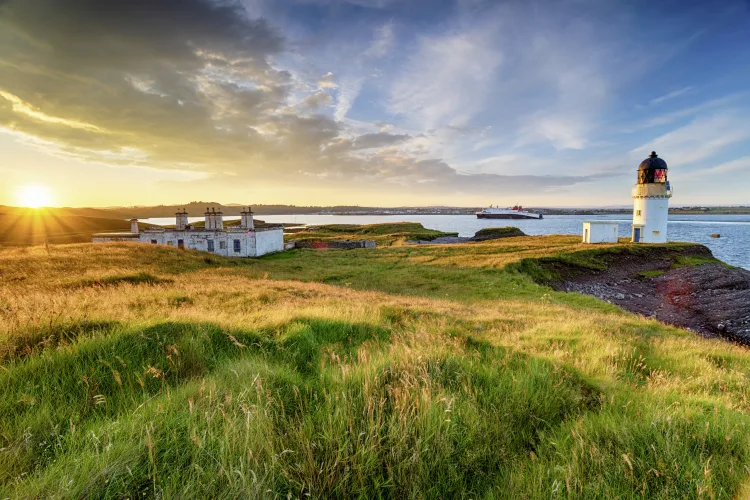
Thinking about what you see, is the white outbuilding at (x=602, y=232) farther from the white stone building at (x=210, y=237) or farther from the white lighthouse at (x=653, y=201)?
the white stone building at (x=210, y=237)

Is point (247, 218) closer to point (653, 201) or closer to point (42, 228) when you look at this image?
point (653, 201)

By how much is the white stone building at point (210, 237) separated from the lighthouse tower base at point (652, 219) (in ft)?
184

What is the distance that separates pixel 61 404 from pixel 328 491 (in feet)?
9.97

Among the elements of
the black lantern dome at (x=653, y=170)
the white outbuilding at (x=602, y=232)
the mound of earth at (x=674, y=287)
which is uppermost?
the black lantern dome at (x=653, y=170)

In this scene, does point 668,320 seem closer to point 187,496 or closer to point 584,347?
point 584,347

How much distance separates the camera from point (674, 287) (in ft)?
92.1

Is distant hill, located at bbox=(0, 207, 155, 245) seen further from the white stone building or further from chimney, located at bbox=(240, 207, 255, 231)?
chimney, located at bbox=(240, 207, 255, 231)

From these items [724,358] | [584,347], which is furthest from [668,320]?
[584,347]

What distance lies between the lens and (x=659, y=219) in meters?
43.6

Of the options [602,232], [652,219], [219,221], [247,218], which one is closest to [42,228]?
[219,221]

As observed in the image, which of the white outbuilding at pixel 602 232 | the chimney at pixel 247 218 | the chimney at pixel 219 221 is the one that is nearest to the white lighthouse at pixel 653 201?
the white outbuilding at pixel 602 232

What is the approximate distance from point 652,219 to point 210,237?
6302cm

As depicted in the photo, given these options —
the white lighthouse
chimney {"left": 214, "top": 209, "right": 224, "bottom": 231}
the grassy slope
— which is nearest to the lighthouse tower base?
the white lighthouse

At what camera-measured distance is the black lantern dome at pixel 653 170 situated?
4394 cm
